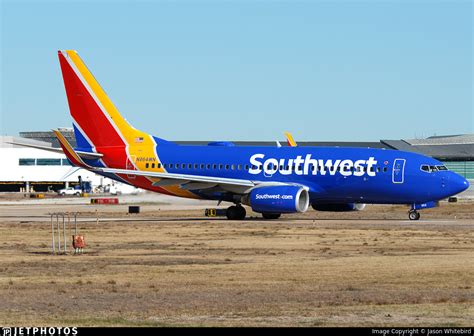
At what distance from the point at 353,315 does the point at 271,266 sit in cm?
1083

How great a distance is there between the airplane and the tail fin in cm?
6

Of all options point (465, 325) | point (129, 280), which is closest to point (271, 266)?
point (129, 280)

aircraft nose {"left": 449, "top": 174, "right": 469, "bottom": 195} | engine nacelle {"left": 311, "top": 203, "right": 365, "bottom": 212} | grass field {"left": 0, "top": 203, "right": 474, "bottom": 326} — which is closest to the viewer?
grass field {"left": 0, "top": 203, "right": 474, "bottom": 326}

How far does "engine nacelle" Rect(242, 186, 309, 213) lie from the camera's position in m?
57.9

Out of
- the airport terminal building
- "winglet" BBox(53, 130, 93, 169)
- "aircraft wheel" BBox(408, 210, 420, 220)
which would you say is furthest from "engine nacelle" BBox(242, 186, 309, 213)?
the airport terminal building

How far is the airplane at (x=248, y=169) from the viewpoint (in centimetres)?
5847

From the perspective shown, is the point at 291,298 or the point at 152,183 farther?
the point at 152,183

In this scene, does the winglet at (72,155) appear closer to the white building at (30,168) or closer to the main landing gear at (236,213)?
the main landing gear at (236,213)

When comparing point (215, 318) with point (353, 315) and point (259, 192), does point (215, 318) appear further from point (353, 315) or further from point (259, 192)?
point (259, 192)

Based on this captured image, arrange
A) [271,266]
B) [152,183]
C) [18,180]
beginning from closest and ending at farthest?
[271,266] → [152,183] → [18,180]

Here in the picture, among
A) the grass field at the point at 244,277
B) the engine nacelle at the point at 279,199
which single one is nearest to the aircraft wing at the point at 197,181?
the engine nacelle at the point at 279,199

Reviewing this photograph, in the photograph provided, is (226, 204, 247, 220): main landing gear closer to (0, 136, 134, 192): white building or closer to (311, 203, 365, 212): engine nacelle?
(311, 203, 365, 212): engine nacelle

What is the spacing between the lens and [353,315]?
2239cm

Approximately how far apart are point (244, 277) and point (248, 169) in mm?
31870
